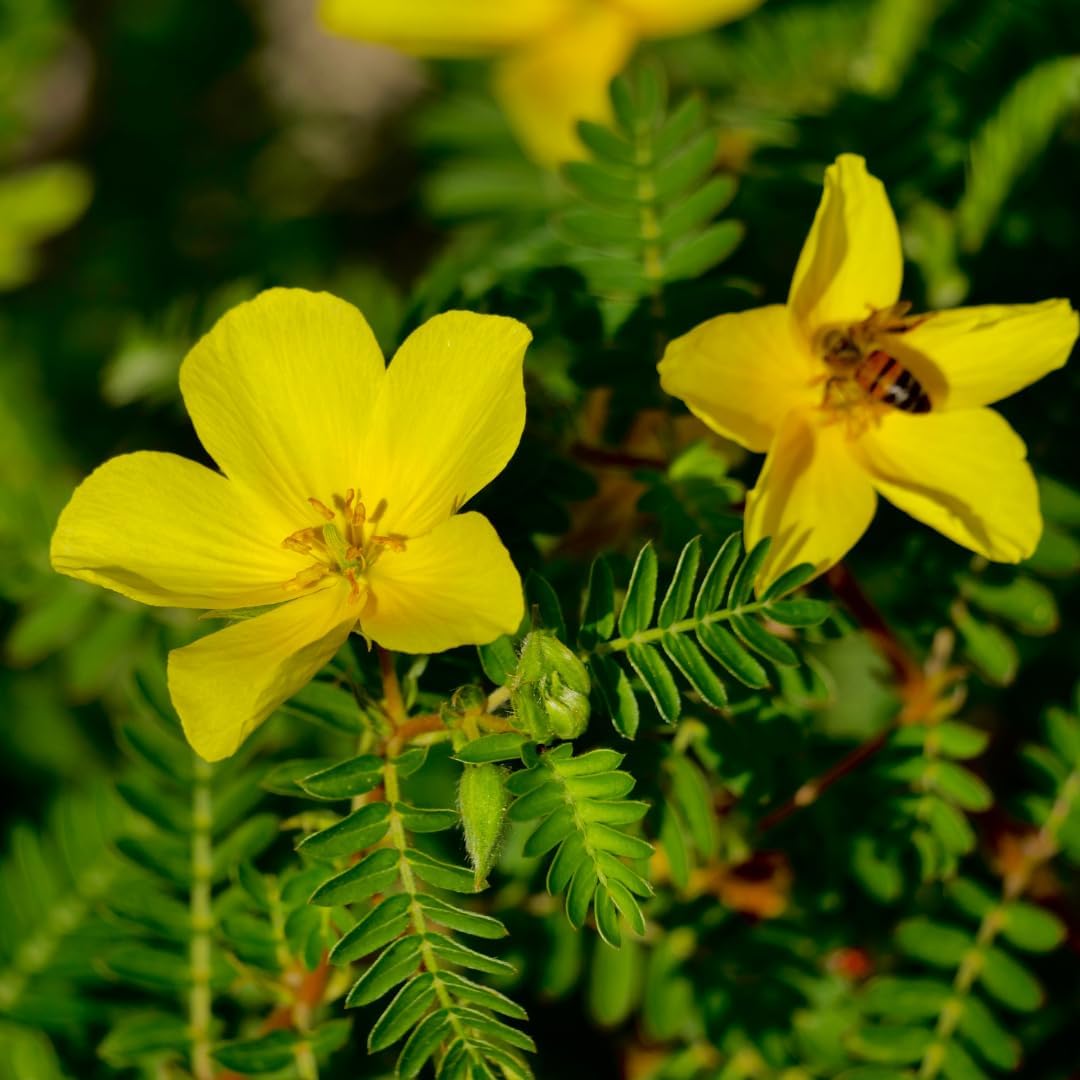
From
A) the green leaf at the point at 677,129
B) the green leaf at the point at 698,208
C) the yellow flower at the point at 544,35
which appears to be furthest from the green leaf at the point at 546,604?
the yellow flower at the point at 544,35

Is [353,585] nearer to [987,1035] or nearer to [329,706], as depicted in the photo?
[329,706]

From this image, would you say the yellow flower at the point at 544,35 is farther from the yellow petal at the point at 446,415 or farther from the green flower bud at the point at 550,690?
the green flower bud at the point at 550,690

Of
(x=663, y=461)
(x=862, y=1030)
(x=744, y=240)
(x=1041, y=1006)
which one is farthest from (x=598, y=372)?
(x=1041, y=1006)

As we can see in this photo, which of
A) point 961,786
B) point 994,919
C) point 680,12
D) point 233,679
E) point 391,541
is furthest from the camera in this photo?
point 680,12

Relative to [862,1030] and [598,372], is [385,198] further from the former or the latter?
[862,1030]

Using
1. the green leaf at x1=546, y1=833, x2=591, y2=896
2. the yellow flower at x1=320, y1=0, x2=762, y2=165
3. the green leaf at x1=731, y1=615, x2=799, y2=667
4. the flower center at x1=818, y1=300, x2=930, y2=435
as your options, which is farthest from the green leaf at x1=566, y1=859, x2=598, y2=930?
the yellow flower at x1=320, y1=0, x2=762, y2=165

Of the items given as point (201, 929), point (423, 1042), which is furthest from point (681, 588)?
point (201, 929)

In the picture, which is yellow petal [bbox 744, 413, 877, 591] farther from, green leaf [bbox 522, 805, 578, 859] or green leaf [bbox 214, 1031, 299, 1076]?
green leaf [bbox 214, 1031, 299, 1076]
